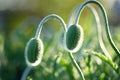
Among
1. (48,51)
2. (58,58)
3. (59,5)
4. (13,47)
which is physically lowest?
(58,58)

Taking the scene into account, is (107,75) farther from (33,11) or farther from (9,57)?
(33,11)

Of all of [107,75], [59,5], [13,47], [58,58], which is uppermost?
[59,5]

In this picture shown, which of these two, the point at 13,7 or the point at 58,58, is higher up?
the point at 13,7

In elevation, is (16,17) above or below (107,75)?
above

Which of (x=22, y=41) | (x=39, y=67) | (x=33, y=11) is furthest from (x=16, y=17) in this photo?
(x=39, y=67)

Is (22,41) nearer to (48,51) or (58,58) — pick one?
(48,51)

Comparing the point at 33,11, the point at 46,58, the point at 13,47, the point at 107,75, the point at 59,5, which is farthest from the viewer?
the point at 33,11

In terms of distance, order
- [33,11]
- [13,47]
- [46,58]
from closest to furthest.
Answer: [46,58]
[13,47]
[33,11]

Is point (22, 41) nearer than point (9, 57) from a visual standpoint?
No

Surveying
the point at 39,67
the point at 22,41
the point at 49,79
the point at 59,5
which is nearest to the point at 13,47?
the point at 22,41
